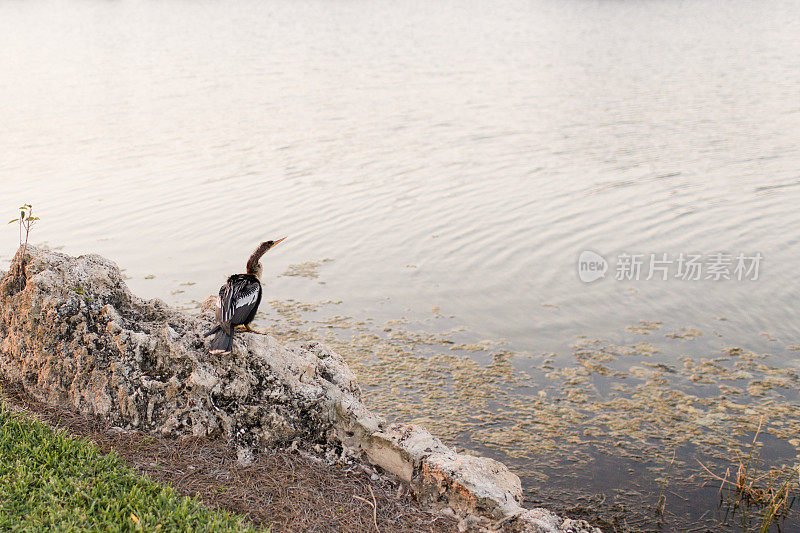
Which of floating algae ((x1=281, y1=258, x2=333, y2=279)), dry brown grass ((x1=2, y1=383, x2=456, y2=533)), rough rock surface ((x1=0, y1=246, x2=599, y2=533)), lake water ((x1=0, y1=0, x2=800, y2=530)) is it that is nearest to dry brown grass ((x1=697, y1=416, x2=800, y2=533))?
lake water ((x1=0, y1=0, x2=800, y2=530))

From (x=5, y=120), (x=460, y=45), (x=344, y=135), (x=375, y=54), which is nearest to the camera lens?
(x=344, y=135)

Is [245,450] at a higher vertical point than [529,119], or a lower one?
lower

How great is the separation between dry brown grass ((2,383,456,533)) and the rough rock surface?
0.11 m

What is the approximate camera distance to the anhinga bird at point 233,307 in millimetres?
4656

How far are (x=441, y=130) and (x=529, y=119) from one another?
2.64 m

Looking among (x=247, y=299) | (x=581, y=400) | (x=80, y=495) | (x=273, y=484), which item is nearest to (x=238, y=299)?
(x=247, y=299)

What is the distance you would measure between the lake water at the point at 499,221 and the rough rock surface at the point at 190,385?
1335 mm

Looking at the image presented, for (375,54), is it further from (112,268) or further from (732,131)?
(112,268)

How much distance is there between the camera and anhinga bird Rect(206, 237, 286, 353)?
466 cm

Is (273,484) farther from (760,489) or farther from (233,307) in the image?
(760,489)

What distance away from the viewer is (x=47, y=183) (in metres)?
14.4

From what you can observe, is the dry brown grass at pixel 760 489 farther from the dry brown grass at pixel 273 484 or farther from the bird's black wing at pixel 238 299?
the bird's black wing at pixel 238 299

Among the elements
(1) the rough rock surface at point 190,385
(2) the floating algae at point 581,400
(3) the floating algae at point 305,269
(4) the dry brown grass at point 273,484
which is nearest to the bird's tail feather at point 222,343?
(1) the rough rock surface at point 190,385

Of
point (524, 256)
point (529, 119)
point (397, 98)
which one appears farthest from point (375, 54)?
point (524, 256)
